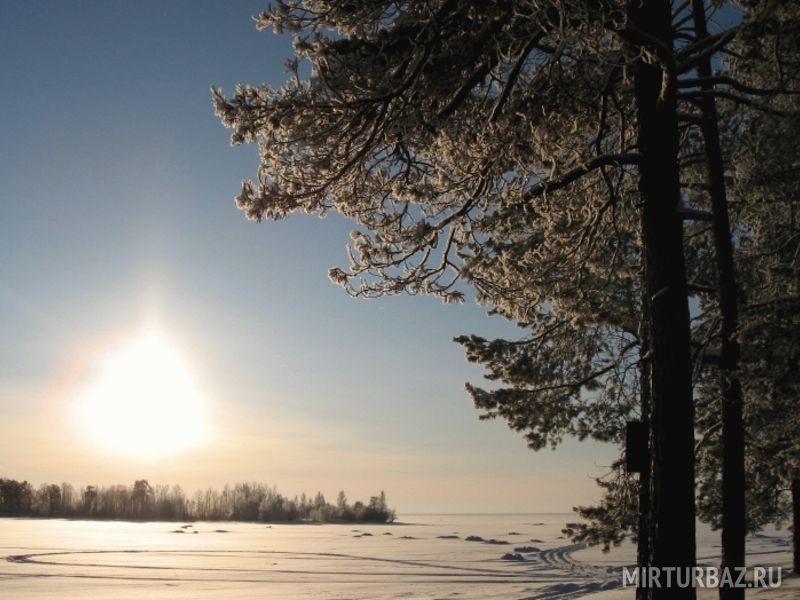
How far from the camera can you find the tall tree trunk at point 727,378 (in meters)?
10.9

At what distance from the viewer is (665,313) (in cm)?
734

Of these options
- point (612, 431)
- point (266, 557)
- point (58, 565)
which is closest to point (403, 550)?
point (266, 557)

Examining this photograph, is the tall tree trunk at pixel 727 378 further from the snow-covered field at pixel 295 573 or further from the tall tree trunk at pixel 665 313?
the snow-covered field at pixel 295 573

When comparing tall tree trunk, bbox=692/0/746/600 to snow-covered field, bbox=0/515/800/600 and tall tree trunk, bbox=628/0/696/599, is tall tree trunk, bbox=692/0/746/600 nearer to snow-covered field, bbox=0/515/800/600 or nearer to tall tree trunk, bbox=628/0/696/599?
tall tree trunk, bbox=628/0/696/599

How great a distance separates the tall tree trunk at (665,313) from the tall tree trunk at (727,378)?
289 centimetres

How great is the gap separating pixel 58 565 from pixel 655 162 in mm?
29227

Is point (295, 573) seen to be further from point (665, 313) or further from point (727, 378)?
point (665, 313)

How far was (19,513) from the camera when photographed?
103438 mm

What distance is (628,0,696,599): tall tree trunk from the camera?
7066 mm

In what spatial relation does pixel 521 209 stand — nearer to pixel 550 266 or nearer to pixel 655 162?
pixel 550 266

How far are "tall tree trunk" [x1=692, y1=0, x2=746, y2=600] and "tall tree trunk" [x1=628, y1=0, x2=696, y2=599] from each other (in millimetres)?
2885

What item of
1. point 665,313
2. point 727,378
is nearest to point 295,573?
point 727,378

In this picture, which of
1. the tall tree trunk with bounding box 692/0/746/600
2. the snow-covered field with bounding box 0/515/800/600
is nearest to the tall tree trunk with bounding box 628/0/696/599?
the tall tree trunk with bounding box 692/0/746/600

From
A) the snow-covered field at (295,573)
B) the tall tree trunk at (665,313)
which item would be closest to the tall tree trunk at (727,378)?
the tall tree trunk at (665,313)
